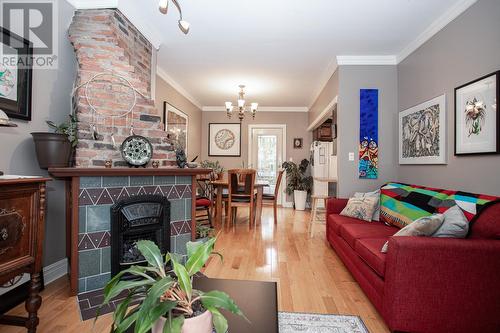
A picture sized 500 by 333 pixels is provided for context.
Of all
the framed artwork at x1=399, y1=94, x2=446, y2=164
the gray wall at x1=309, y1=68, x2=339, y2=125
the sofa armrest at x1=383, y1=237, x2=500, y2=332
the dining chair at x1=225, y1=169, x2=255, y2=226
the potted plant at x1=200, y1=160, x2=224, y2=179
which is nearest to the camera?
the sofa armrest at x1=383, y1=237, x2=500, y2=332

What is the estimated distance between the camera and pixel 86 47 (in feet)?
7.31

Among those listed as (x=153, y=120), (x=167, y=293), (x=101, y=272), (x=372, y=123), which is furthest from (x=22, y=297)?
(x=372, y=123)

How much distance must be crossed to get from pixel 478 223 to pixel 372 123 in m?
1.99

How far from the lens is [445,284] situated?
1.47 metres

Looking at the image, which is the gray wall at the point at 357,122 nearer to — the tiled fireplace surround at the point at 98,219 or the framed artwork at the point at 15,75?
the tiled fireplace surround at the point at 98,219

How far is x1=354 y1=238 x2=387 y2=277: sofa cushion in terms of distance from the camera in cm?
171

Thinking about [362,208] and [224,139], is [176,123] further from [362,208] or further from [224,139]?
[362,208]

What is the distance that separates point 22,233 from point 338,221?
8.81 ft

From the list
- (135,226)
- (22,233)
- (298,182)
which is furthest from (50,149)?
(298,182)

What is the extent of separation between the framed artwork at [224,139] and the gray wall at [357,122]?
3506mm

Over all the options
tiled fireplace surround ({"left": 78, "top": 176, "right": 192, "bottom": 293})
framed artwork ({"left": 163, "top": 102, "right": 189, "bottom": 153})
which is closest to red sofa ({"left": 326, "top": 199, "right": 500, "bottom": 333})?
tiled fireplace surround ({"left": 78, "top": 176, "right": 192, "bottom": 293})

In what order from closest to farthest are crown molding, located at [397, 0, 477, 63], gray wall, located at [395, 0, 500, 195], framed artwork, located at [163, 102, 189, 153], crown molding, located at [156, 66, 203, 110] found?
gray wall, located at [395, 0, 500, 195] → crown molding, located at [397, 0, 477, 63] → crown molding, located at [156, 66, 203, 110] → framed artwork, located at [163, 102, 189, 153]

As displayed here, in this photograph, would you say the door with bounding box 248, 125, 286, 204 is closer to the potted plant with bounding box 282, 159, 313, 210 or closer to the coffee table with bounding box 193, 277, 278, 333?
the potted plant with bounding box 282, 159, 313, 210

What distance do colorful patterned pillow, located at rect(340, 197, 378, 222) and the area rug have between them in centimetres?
131
